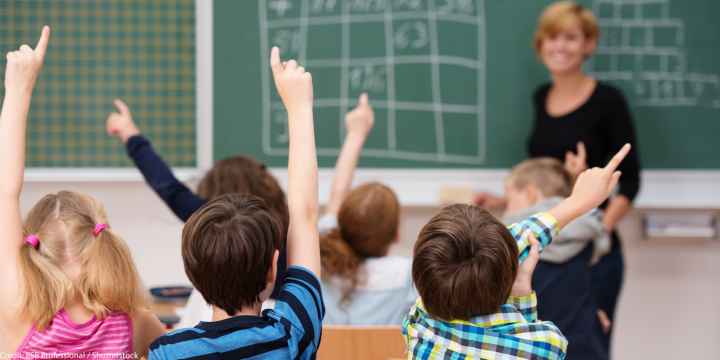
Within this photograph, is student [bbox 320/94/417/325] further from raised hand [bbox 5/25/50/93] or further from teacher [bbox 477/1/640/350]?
teacher [bbox 477/1/640/350]

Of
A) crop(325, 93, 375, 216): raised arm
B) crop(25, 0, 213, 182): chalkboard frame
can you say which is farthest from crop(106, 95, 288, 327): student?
crop(25, 0, 213, 182): chalkboard frame

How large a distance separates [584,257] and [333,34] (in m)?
1.50

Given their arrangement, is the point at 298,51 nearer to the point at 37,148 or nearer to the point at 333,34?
the point at 333,34

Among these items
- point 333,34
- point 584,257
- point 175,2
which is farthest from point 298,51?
point 584,257

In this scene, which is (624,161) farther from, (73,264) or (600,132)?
(73,264)

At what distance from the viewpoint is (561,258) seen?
→ 258 cm

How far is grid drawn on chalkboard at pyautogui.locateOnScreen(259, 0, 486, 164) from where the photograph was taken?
360 cm

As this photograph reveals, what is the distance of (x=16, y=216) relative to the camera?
1639mm

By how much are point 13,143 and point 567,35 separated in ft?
7.50

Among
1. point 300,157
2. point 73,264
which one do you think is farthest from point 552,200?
point 73,264

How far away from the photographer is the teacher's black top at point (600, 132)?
3.35 metres

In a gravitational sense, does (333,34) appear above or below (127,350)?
above

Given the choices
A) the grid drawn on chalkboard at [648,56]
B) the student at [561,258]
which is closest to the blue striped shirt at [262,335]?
the student at [561,258]

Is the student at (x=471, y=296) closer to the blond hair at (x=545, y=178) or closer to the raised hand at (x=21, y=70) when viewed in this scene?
the raised hand at (x=21, y=70)
